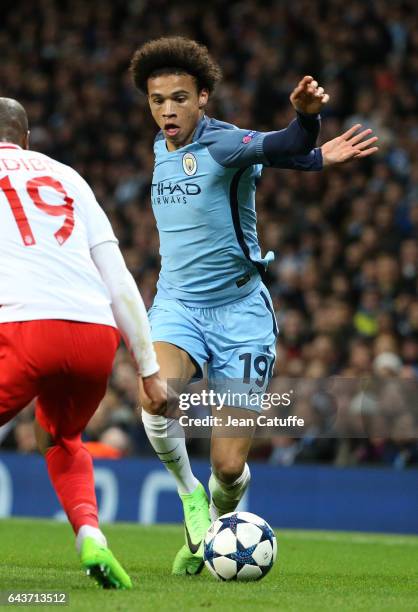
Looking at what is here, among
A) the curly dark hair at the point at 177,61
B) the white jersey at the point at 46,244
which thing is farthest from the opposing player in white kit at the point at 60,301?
the curly dark hair at the point at 177,61

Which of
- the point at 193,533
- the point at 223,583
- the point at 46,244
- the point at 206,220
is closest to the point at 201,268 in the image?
the point at 206,220

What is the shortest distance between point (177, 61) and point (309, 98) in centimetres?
116

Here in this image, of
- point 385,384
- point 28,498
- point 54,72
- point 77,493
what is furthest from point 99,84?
point 77,493

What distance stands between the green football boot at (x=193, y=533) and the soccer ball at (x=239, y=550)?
0.32m

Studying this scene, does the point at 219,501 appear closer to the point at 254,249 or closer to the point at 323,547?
the point at 254,249

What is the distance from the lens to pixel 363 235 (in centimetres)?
1363

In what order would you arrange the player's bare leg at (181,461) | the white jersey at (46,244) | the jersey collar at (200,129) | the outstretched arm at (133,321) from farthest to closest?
the jersey collar at (200,129) < the player's bare leg at (181,461) < the outstretched arm at (133,321) < the white jersey at (46,244)

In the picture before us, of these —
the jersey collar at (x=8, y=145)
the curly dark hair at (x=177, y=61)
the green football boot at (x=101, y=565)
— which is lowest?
the green football boot at (x=101, y=565)

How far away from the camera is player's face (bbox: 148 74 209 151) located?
22.1 feet

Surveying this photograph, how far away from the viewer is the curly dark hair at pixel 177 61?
6.86 m

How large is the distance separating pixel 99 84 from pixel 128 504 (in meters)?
8.67

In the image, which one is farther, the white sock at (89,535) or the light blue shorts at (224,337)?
the light blue shorts at (224,337)

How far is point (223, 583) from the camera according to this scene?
19.2ft

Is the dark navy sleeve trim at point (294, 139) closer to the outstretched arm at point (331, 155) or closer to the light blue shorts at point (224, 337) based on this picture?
the outstretched arm at point (331, 155)
